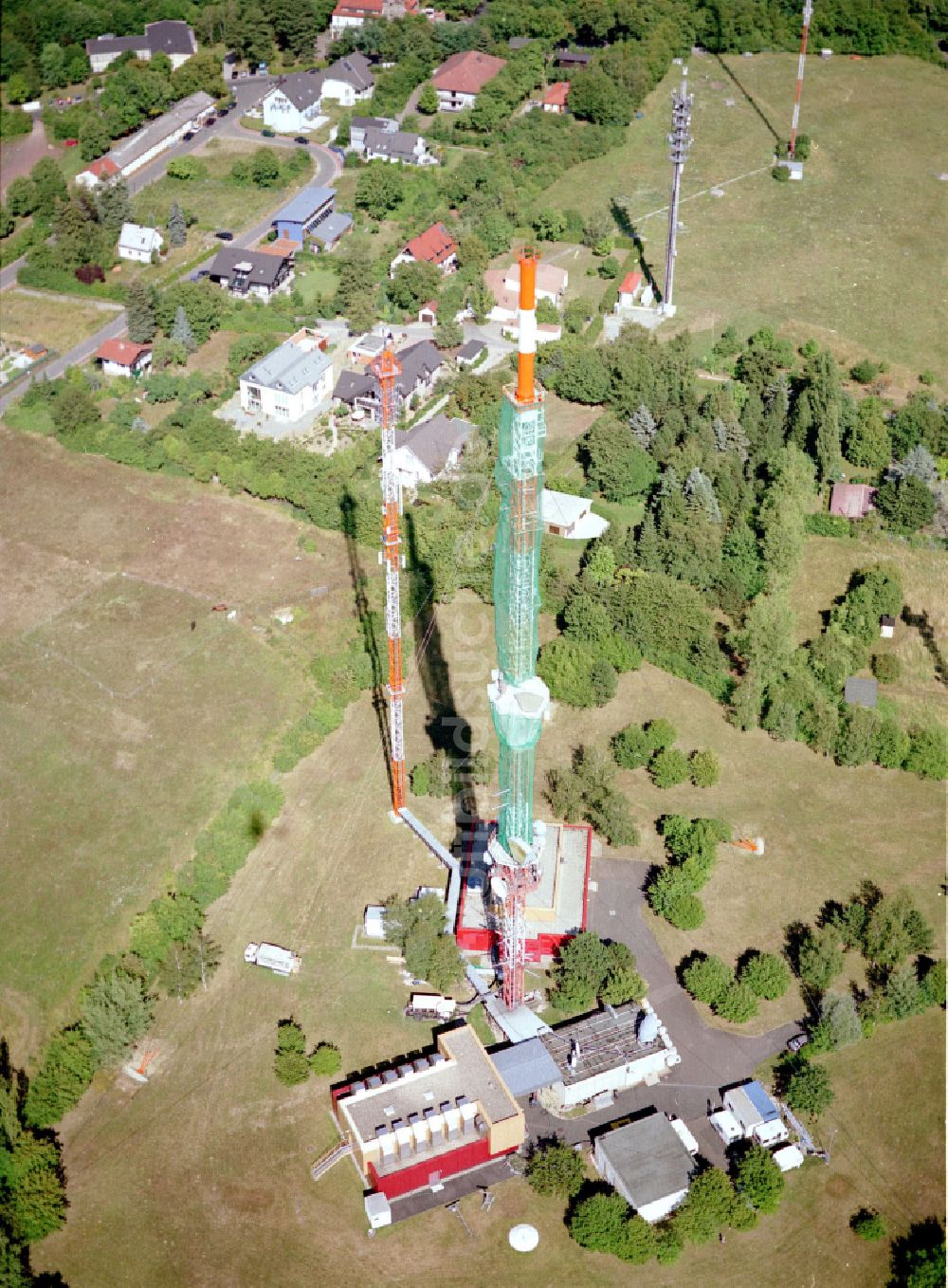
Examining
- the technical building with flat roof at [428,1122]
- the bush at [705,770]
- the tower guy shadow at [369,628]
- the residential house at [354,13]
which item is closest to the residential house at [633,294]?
the tower guy shadow at [369,628]

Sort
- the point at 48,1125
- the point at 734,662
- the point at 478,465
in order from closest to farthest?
the point at 48,1125
the point at 734,662
the point at 478,465

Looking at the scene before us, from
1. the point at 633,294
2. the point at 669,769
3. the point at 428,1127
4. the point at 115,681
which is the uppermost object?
the point at 633,294

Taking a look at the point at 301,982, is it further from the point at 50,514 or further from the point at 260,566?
the point at 50,514

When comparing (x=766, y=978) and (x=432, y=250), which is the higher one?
(x=432, y=250)

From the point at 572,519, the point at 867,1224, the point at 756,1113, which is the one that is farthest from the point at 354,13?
the point at 867,1224

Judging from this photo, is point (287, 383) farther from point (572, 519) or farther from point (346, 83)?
point (346, 83)

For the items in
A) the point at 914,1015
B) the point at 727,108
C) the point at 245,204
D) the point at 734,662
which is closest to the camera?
the point at 914,1015

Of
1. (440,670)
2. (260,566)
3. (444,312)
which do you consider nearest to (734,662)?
(440,670)

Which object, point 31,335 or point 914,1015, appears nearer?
point 914,1015

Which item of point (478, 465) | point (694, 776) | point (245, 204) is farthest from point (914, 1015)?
point (245, 204)
